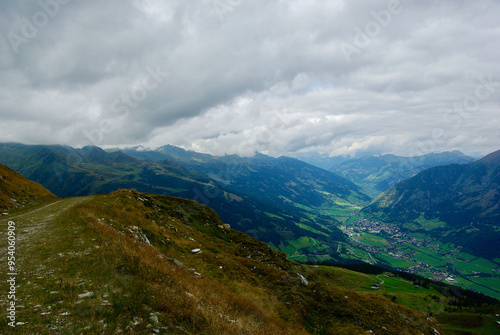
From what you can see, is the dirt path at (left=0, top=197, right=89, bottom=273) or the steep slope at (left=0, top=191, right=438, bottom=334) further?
the dirt path at (left=0, top=197, right=89, bottom=273)

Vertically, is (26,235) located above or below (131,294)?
above

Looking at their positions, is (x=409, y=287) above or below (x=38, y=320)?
below

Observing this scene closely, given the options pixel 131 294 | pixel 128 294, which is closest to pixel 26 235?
pixel 128 294

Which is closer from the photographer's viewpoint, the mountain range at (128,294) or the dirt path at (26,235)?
the mountain range at (128,294)

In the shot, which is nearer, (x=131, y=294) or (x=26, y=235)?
(x=131, y=294)

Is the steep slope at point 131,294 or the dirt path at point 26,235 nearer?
the steep slope at point 131,294

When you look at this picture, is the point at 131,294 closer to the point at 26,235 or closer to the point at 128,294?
the point at 128,294

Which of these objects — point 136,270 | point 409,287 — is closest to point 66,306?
point 136,270

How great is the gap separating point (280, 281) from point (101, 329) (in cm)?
2549

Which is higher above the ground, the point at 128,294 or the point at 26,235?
the point at 26,235

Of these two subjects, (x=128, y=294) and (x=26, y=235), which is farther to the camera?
(x=26, y=235)

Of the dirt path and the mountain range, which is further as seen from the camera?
the dirt path

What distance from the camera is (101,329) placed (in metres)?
7.18

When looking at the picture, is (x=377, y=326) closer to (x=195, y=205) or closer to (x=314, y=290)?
(x=314, y=290)
